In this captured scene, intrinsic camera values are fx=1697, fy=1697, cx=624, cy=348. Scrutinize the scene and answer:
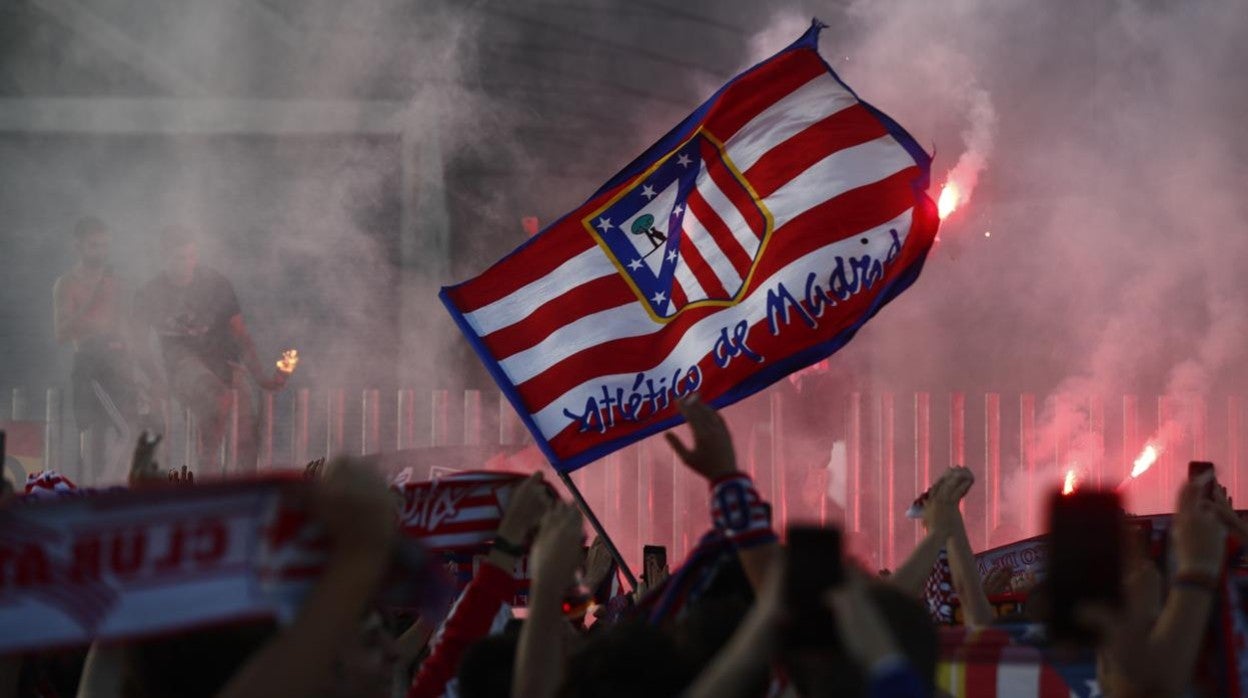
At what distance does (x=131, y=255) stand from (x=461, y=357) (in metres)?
2.62

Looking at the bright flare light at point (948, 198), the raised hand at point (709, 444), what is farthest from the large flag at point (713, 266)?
the bright flare light at point (948, 198)

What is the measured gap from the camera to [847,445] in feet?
42.8

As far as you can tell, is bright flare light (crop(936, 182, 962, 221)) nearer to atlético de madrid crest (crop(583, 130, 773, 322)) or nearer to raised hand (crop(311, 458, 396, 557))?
atlético de madrid crest (crop(583, 130, 773, 322))

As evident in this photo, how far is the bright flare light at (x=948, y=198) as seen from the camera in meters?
13.0

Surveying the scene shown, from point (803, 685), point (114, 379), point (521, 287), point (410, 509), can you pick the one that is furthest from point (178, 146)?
point (803, 685)

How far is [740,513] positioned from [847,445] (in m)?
10.7

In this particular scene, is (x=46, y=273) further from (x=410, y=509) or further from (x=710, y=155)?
(x=410, y=509)

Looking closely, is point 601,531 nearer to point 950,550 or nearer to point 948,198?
point 950,550

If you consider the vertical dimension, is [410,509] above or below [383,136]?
below

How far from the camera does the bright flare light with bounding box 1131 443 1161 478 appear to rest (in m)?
12.8

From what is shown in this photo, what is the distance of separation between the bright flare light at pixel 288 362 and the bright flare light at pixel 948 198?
502 cm

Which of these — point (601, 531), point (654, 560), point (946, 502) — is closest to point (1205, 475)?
point (946, 502)

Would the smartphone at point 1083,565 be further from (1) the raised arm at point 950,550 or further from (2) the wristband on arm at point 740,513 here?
(1) the raised arm at point 950,550

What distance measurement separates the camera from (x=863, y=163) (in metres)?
5.35
